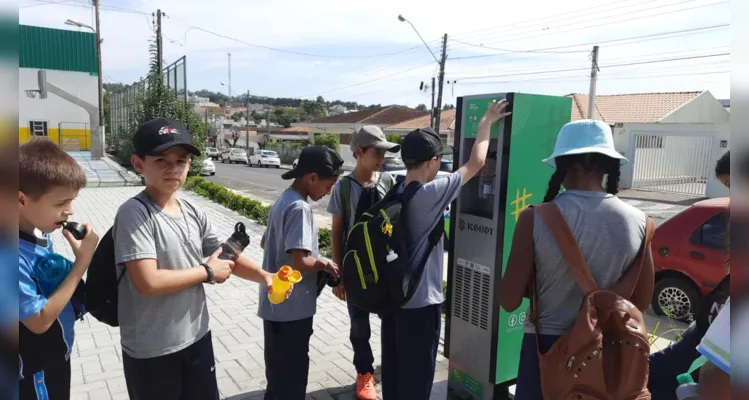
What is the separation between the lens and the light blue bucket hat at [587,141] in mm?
1891

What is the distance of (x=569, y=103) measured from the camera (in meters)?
3.09

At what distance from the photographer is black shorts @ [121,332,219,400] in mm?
2008

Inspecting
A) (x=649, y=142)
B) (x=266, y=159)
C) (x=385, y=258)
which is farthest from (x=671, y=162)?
(x=266, y=159)

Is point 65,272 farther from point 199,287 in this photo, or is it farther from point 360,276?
point 360,276

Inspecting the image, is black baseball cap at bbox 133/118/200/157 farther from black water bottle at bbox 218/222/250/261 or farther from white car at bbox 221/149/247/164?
white car at bbox 221/149/247/164

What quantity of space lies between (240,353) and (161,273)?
236 cm

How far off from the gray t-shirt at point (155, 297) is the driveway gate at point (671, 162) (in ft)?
65.9

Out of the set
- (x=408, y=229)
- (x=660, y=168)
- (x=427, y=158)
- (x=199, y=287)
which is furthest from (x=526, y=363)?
(x=660, y=168)

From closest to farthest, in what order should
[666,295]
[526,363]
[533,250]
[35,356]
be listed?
1. [35,356]
2. [533,250]
3. [526,363]
4. [666,295]

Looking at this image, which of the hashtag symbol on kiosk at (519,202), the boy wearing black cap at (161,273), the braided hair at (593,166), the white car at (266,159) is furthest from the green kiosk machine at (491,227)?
the white car at (266,159)

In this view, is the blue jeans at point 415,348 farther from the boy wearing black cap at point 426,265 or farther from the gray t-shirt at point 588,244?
the gray t-shirt at point 588,244

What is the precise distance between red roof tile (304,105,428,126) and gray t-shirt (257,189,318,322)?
36974mm

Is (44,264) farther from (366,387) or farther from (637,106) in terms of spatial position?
(637,106)

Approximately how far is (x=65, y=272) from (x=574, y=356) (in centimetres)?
184
